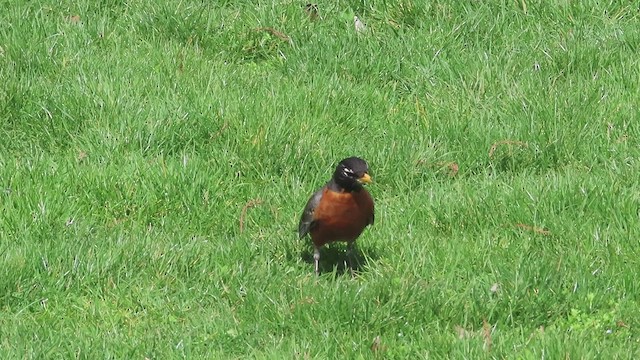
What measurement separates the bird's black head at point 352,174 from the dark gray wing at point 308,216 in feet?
0.47

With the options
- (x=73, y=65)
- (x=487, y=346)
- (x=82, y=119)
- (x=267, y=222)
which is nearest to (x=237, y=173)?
(x=267, y=222)

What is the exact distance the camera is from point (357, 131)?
23.1 ft

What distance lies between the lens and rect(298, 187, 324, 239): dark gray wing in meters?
5.89

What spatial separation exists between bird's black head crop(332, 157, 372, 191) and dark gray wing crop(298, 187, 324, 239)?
0.47 ft

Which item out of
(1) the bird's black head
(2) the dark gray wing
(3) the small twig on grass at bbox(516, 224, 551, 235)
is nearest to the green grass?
(3) the small twig on grass at bbox(516, 224, 551, 235)

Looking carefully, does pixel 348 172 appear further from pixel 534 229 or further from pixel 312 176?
pixel 534 229

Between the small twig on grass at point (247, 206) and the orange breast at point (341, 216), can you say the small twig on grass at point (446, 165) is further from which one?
the small twig on grass at point (247, 206)

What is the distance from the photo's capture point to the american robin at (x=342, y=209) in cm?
580

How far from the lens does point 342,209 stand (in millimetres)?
5848

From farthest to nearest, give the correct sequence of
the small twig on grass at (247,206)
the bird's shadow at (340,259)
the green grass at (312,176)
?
the small twig on grass at (247,206) < the bird's shadow at (340,259) < the green grass at (312,176)

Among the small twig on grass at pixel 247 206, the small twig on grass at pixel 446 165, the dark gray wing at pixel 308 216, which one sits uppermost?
the small twig on grass at pixel 446 165

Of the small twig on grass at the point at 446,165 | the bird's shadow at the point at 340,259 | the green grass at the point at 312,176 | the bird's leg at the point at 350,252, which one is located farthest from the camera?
the small twig on grass at the point at 446,165

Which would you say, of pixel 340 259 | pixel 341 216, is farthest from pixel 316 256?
pixel 341 216

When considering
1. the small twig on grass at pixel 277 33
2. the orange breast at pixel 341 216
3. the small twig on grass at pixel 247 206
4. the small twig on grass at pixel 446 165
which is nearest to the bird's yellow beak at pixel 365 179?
the orange breast at pixel 341 216
